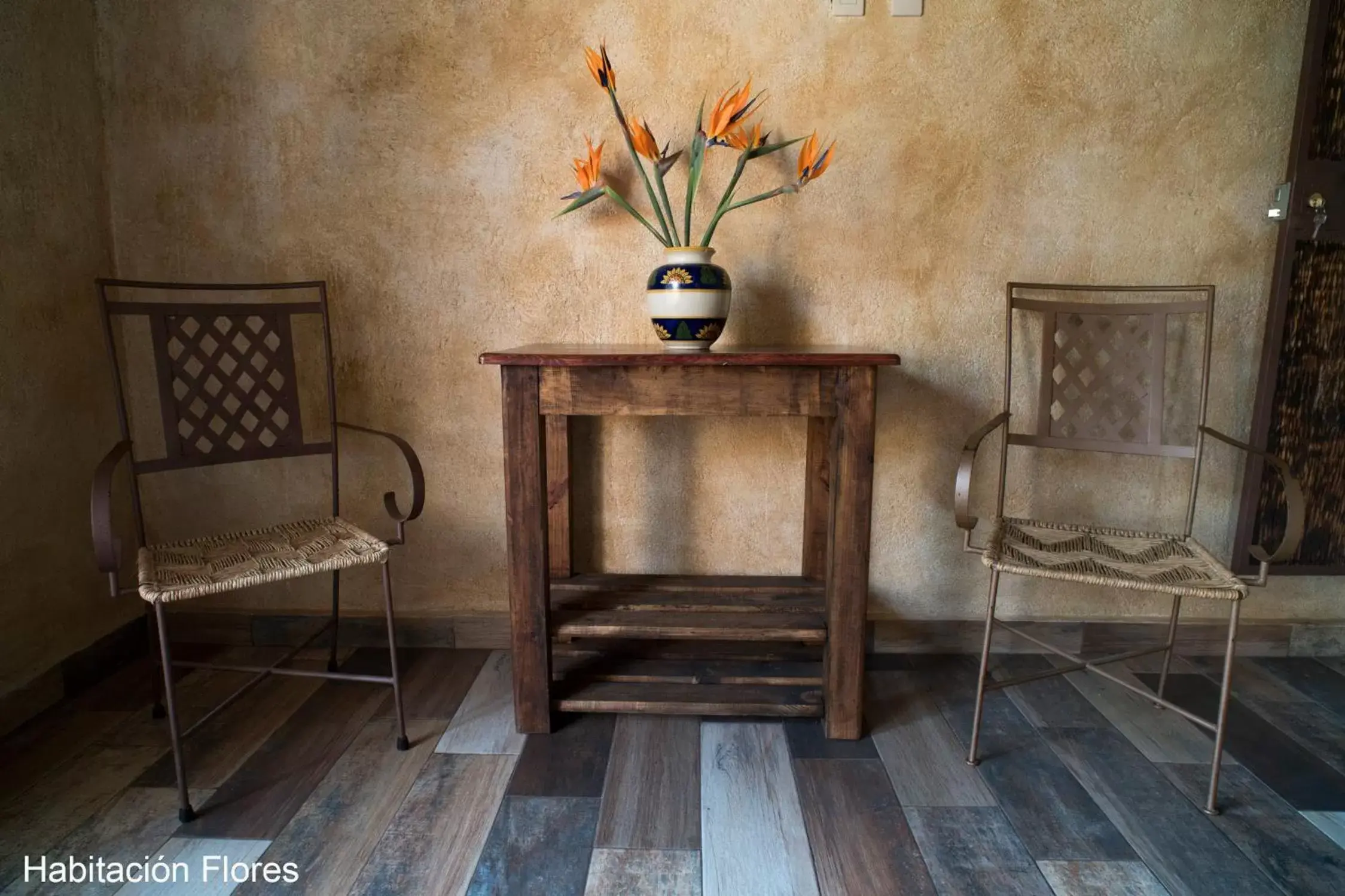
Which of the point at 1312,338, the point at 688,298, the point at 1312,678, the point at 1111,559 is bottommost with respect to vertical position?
the point at 1312,678

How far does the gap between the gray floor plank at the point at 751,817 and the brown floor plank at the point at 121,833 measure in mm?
1096

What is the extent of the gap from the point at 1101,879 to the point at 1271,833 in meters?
0.45

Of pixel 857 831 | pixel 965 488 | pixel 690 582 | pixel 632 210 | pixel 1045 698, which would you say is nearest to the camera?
pixel 857 831

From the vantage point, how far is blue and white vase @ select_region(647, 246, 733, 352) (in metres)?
1.67

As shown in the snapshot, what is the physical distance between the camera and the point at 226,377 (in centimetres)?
178

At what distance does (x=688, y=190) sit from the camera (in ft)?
5.98

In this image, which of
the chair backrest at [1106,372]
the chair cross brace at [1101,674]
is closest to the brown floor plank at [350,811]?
the chair cross brace at [1101,674]

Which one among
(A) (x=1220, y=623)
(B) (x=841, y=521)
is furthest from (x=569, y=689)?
(A) (x=1220, y=623)

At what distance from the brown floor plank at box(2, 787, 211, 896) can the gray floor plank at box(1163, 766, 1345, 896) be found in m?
2.16

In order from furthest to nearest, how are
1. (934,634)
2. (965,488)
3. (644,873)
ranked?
(934,634) → (965,488) → (644,873)

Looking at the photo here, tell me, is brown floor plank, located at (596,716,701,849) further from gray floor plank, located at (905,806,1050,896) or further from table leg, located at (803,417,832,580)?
table leg, located at (803,417,832,580)

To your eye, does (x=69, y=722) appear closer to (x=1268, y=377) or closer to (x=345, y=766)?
(x=345, y=766)

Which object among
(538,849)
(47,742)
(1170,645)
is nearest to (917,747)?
(1170,645)

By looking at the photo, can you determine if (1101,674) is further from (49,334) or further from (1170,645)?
(49,334)
